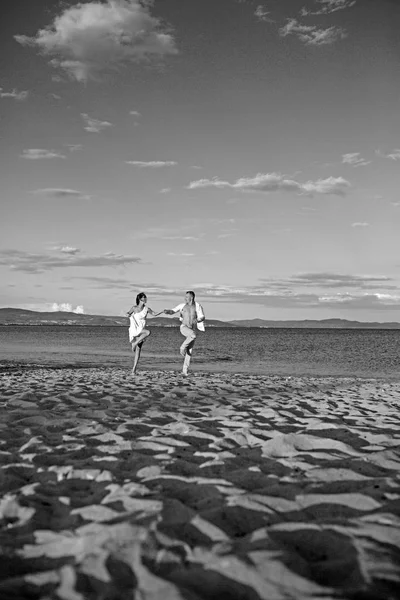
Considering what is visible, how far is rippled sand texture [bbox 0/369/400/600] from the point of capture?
2.89m

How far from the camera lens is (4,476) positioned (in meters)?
4.62

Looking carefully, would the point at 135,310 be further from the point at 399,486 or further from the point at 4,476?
the point at 399,486

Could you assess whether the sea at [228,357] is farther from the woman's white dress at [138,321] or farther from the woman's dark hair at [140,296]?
the woman's dark hair at [140,296]

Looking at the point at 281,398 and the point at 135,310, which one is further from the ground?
the point at 135,310

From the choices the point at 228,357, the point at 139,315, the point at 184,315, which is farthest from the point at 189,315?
the point at 228,357

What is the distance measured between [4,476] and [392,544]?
3297 mm


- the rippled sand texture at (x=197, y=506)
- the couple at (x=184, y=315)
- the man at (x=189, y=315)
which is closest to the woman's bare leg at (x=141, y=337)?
the couple at (x=184, y=315)

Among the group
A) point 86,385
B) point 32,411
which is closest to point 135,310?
point 86,385

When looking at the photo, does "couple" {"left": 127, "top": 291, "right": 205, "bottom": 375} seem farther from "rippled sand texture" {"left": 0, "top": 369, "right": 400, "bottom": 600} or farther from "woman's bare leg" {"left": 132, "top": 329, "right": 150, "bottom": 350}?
"rippled sand texture" {"left": 0, "top": 369, "right": 400, "bottom": 600}

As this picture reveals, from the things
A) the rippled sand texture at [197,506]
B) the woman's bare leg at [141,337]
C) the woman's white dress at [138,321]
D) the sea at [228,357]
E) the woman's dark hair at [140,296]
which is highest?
the woman's dark hair at [140,296]

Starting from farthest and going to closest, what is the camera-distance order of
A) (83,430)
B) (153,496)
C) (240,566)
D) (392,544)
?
1. (83,430)
2. (153,496)
3. (392,544)
4. (240,566)

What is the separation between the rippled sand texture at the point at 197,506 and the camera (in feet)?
9.48

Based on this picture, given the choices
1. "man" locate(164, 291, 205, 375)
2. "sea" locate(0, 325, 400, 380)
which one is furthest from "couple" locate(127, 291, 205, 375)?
"sea" locate(0, 325, 400, 380)

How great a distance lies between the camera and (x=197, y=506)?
388 cm
